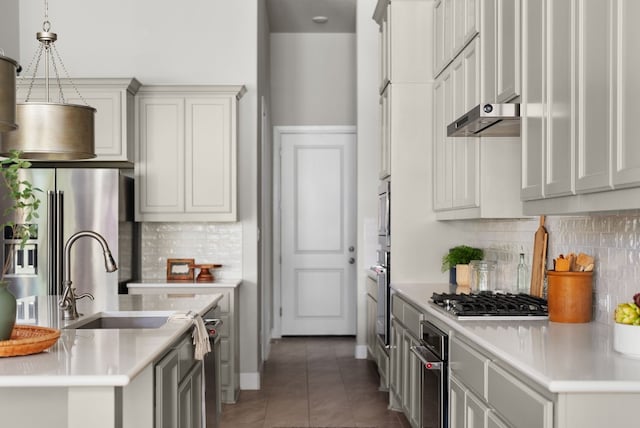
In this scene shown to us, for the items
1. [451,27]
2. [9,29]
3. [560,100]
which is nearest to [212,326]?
[560,100]

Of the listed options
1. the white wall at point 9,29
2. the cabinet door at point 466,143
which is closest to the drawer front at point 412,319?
the cabinet door at point 466,143

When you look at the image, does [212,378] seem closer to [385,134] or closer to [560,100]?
[560,100]

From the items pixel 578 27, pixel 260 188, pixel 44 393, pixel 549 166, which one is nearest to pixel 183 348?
pixel 44 393

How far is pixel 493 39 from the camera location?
3699 millimetres

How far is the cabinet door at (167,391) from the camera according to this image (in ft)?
9.18

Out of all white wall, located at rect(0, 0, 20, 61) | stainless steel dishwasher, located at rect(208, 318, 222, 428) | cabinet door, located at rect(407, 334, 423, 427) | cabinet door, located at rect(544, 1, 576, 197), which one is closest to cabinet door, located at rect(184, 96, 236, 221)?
white wall, located at rect(0, 0, 20, 61)

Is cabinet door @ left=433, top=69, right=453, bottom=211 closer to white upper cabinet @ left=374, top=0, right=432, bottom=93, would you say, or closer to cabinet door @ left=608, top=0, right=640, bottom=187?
white upper cabinet @ left=374, top=0, right=432, bottom=93

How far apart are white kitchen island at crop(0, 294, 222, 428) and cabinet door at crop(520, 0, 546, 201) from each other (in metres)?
1.52

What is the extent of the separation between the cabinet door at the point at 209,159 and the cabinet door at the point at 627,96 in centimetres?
397

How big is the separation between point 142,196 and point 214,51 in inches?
53.3

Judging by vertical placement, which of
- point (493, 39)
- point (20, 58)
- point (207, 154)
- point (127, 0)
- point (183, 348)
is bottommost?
point (183, 348)

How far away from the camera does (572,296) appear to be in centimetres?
318

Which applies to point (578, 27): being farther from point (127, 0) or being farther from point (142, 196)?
point (127, 0)

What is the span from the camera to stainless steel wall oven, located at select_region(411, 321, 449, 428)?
11.5 feet
